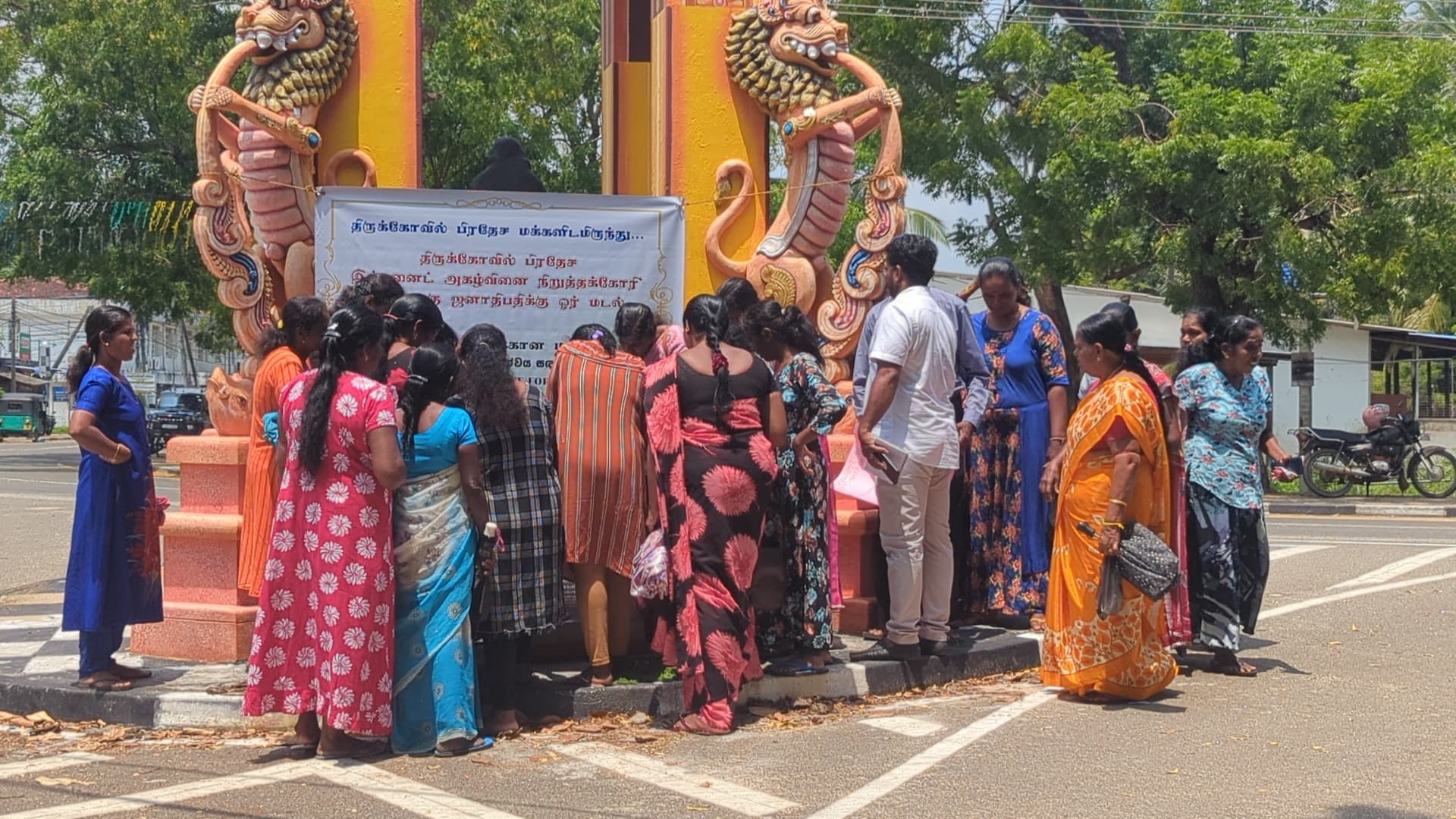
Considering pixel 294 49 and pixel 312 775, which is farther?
pixel 294 49

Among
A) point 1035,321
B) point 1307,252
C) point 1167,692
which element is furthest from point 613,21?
point 1307,252

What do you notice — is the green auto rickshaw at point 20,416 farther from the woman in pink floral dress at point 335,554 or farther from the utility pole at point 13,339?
the woman in pink floral dress at point 335,554

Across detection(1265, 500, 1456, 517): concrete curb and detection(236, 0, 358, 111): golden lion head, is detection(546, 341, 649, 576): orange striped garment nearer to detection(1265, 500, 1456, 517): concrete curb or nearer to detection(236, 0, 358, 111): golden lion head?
detection(236, 0, 358, 111): golden lion head

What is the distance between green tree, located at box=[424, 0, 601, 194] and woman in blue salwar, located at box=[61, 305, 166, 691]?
1374 centimetres

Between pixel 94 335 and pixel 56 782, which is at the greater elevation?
pixel 94 335

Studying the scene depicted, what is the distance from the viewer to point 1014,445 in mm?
7164

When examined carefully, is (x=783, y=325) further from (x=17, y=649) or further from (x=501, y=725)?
(x=17, y=649)

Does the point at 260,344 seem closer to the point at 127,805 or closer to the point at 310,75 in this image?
the point at 310,75

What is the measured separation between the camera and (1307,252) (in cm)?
1750

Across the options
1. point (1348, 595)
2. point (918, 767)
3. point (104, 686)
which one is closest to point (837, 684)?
point (918, 767)

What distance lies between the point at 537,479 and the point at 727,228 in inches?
110

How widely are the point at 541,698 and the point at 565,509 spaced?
78cm

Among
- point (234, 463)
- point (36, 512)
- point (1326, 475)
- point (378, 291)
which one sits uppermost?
point (378, 291)

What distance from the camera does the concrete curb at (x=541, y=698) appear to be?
5.86 meters
